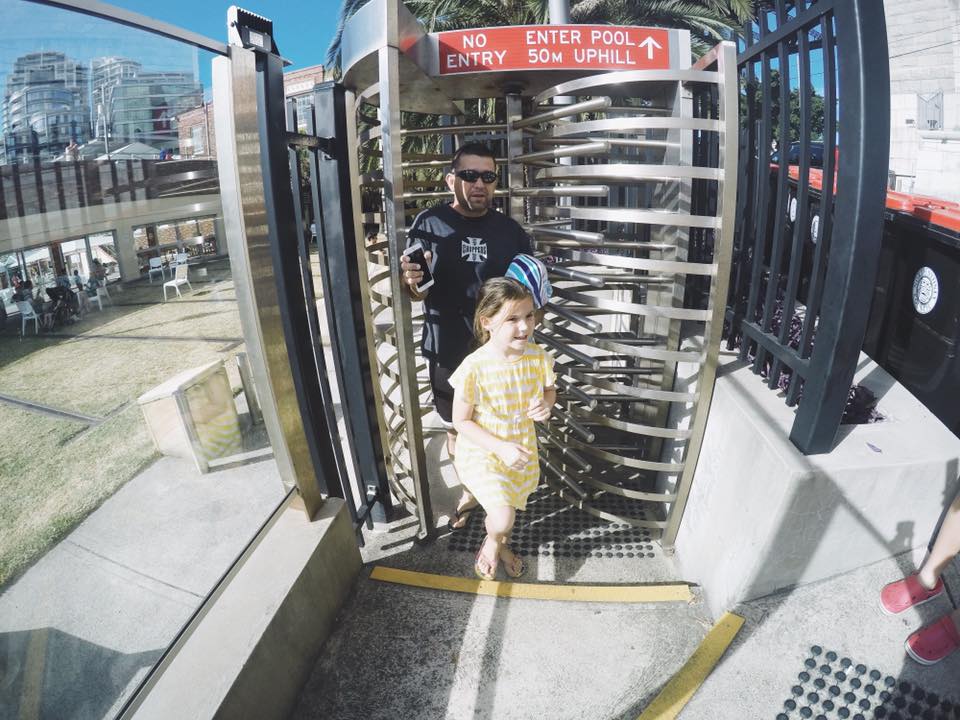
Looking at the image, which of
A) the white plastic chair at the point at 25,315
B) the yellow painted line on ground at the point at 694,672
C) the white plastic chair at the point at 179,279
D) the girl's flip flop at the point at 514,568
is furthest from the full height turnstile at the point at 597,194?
the white plastic chair at the point at 25,315

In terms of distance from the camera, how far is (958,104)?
87.6 ft

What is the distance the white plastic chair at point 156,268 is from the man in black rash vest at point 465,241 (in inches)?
45.6

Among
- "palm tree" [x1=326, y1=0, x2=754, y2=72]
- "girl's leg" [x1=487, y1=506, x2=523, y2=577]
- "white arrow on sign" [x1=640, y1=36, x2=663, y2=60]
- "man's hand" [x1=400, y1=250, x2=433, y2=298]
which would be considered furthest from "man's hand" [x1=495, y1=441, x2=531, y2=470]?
"palm tree" [x1=326, y1=0, x2=754, y2=72]

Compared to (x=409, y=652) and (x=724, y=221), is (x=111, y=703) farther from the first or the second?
(x=724, y=221)

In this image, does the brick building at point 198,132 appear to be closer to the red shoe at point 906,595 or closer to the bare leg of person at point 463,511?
the bare leg of person at point 463,511

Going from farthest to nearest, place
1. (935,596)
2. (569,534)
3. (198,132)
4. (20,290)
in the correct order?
(569,534), (935,596), (198,132), (20,290)

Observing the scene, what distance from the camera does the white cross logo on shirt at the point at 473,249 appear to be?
296 centimetres

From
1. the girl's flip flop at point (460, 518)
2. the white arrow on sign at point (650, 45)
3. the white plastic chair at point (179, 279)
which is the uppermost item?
the white arrow on sign at point (650, 45)

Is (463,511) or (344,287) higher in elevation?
(344,287)

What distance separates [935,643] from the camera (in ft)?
7.42

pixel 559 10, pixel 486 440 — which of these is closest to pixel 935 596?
pixel 486 440

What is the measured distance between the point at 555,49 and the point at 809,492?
231 centimetres


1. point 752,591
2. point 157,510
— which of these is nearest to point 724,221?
point 752,591

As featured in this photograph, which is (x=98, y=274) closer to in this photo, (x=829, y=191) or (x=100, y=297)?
(x=100, y=297)
